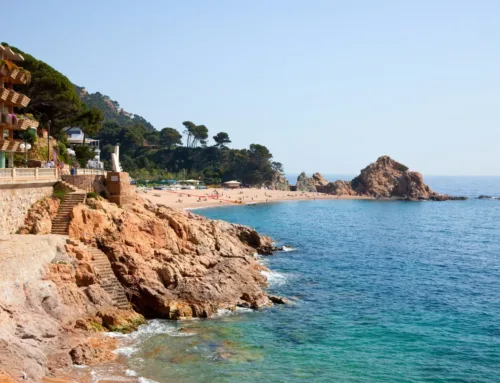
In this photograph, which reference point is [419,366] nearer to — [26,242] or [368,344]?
[368,344]

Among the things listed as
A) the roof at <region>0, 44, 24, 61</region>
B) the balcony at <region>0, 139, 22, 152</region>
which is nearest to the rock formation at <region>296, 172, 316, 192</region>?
the roof at <region>0, 44, 24, 61</region>

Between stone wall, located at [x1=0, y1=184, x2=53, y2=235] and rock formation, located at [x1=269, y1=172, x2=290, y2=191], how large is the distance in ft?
434

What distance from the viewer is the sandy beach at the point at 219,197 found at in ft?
347

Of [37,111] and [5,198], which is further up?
[37,111]

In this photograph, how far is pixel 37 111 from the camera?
52562 mm

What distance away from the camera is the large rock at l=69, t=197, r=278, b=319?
1255 inches

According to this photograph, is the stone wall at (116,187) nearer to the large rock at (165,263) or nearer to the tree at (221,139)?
the large rock at (165,263)

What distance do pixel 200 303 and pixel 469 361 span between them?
1577cm

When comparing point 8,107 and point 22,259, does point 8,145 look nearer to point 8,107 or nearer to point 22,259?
point 8,107

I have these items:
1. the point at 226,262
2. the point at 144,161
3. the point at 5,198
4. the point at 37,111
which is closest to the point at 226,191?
the point at 144,161

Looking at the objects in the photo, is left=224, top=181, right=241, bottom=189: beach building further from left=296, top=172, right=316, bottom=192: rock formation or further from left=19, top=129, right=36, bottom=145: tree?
left=19, top=129, right=36, bottom=145: tree

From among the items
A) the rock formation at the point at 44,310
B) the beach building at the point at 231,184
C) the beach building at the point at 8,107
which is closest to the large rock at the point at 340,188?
the beach building at the point at 231,184

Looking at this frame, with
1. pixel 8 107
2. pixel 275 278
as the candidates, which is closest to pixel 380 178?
pixel 275 278

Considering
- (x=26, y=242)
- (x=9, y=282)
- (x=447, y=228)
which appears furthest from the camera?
(x=447, y=228)
